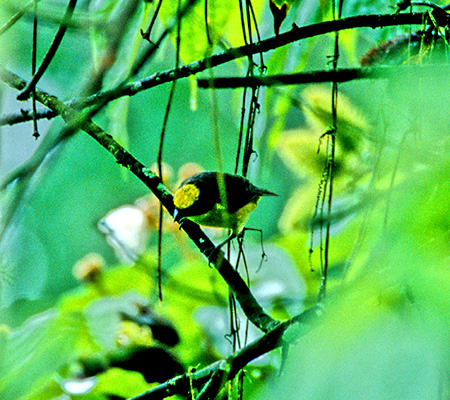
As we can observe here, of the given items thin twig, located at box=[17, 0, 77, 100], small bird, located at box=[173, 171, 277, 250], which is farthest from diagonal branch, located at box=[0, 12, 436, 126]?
small bird, located at box=[173, 171, 277, 250]

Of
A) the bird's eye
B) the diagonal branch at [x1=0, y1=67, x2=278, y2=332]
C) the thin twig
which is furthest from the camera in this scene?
the bird's eye

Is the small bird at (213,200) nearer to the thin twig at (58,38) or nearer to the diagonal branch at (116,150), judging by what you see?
the diagonal branch at (116,150)

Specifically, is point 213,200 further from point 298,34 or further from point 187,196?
point 298,34

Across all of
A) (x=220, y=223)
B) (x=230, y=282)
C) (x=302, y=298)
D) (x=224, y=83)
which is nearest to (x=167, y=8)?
(x=224, y=83)

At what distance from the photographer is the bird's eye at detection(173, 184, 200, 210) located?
1.23m

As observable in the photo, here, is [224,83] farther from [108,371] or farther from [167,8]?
[108,371]

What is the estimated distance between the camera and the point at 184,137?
4.43 m

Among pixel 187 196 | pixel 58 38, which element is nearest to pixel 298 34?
pixel 58 38

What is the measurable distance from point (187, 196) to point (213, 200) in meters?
0.10

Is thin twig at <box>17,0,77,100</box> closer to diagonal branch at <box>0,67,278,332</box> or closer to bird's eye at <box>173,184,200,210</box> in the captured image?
diagonal branch at <box>0,67,278,332</box>

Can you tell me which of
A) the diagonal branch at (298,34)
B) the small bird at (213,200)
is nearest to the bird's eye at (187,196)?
the small bird at (213,200)

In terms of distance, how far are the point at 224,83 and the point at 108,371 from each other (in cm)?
47

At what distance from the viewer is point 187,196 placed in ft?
4.13

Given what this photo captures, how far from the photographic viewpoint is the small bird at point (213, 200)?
1.24m
